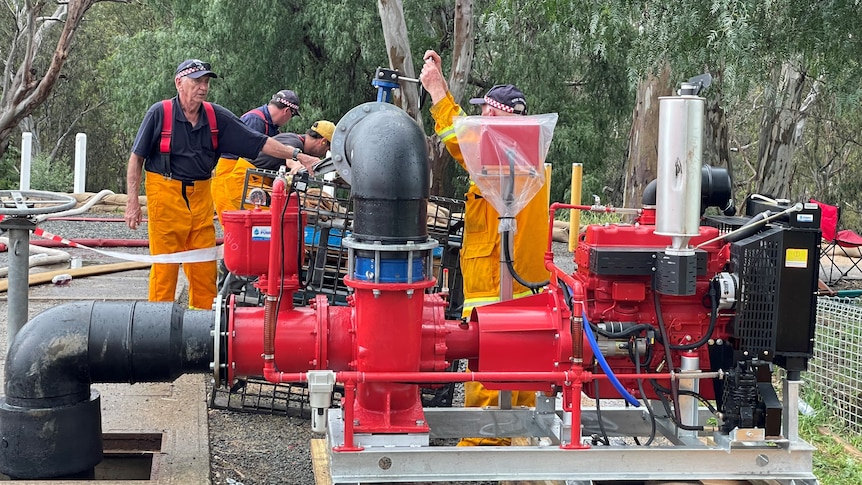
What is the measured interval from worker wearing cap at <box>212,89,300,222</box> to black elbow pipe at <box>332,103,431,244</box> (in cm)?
328

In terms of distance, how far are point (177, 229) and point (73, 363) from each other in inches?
82.2

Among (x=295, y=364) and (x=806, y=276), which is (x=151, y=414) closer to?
(x=295, y=364)

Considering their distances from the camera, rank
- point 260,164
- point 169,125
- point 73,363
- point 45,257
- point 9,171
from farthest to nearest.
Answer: point 9,171, point 45,257, point 260,164, point 169,125, point 73,363

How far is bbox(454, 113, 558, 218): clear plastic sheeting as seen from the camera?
3900mm

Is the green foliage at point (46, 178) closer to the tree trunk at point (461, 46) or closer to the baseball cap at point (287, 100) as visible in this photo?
the tree trunk at point (461, 46)

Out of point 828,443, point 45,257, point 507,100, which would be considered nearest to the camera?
point 507,100

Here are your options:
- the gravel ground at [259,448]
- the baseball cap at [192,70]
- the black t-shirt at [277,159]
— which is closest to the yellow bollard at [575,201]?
the gravel ground at [259,448]

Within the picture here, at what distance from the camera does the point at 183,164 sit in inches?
223

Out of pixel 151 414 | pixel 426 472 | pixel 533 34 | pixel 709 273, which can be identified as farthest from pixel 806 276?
pixel 533 34

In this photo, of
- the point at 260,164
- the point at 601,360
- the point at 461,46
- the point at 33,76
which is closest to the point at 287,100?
the point at 260,164

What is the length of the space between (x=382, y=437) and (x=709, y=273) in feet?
4.79

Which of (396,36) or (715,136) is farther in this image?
(715,136)

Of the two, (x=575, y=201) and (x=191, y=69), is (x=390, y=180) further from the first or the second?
(x=191, y=69)

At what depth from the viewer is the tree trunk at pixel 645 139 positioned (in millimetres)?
12555
